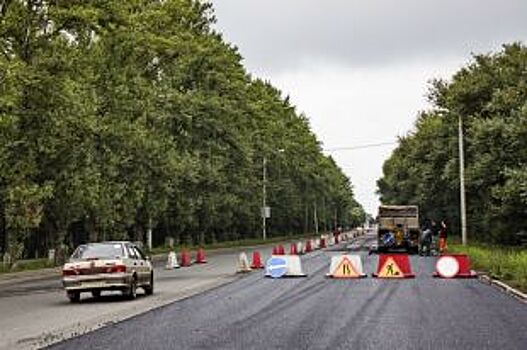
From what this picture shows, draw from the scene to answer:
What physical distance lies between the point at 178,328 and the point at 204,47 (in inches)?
2147

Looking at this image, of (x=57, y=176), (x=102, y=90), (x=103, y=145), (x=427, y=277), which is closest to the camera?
(x=427, y=277)

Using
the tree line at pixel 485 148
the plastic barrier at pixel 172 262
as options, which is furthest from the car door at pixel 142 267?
the tree line at pixel 485 148

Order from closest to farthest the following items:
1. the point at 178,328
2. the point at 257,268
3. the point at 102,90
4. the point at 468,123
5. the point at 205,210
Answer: the point at 178,328 < the point at 257,268 < the point at 102,90 < the point at 468,123 < the point at 205,210

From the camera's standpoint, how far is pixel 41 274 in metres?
38.8

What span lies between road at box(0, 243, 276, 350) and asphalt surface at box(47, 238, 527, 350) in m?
0.70

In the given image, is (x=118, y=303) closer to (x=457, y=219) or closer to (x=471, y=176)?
(x=471, y=176)

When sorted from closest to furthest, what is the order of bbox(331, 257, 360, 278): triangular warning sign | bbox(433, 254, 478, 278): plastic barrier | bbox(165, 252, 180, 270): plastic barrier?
bbox(433, 254, 478, 278): plastic barrier, bbox(331, 257, 360, 278): triangular warning sign, bbox(165, 252, 180, 270): plastic barrier

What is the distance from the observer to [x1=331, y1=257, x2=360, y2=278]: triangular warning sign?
30.8 metres

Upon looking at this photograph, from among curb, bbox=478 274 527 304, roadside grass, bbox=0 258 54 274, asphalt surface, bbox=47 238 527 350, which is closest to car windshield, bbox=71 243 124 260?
asphalt surface, bbox=47 238 527 350

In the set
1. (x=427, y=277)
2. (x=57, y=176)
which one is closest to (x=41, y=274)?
(x=57, y=176)

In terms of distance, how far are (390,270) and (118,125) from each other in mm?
21488

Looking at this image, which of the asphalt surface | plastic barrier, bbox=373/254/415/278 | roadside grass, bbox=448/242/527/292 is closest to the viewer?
the asphalt surface

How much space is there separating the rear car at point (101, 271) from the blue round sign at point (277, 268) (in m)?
9.01

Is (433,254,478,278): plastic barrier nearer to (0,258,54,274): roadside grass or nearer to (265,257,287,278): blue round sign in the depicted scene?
(265,257,287,278): blue round sign
